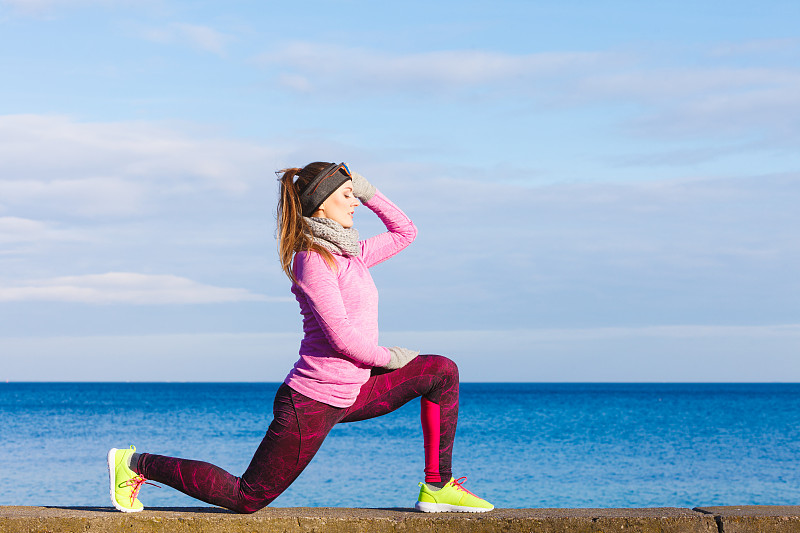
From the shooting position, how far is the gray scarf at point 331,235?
14.1ft

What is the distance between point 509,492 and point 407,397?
15.7 m

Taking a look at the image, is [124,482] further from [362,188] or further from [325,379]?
[362,188]

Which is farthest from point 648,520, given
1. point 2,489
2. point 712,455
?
point 712,455

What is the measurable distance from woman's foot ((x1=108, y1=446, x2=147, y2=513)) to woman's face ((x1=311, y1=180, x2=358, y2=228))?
1.60 meters

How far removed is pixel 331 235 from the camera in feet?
14.1

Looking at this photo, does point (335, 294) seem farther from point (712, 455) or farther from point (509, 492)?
point (712, 455)

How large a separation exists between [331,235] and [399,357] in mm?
716

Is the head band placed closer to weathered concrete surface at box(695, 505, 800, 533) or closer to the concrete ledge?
the concrete ledge

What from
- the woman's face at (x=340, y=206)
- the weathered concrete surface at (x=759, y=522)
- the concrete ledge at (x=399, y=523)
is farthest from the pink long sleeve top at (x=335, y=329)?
the weathered concrete surface at (x=759, y=522)

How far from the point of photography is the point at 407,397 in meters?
4.48

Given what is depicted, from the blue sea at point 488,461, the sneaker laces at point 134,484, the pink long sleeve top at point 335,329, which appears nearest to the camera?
the pink long sleeve top at point 335,329

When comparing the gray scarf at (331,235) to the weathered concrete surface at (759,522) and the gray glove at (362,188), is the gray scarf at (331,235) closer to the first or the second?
the gray glove at (362,188)

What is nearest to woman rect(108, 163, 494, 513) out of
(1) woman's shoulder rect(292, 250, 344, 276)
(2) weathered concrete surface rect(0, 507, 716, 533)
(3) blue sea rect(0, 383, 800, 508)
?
(1) woman's shoulder rect(292, 250, 344, 276)

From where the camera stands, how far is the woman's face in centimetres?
438
